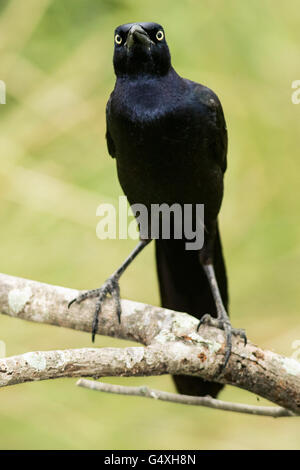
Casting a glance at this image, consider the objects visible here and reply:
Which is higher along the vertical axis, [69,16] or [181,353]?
[69,16]

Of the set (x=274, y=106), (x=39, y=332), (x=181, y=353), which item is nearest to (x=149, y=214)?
(x=181, y=353)

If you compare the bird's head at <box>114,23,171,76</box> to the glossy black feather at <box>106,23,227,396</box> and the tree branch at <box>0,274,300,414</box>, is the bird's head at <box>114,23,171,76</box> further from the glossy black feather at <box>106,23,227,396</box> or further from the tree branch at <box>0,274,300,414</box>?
the tree branch at <box>0,274,300,414</box>

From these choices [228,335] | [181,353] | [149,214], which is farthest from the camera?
[149,214]

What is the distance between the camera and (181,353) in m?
2.48

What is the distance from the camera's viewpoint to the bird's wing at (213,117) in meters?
3.01

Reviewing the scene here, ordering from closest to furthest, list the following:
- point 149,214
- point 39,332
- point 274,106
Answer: point 149,214 < point 39,332 < point 274,106

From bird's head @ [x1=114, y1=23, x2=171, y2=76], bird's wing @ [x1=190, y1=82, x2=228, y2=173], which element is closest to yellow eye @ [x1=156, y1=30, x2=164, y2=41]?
bird's head @ [x1=114, y1=23, x2=171, y2=76]

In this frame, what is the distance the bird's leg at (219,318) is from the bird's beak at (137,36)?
1123 millimetres

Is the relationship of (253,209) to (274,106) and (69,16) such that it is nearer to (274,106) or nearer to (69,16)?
(274,106)

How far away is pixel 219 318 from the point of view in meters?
3.11

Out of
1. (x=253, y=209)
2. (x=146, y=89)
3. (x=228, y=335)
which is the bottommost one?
(x=228, y=335)

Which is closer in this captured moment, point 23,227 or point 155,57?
point 155,57

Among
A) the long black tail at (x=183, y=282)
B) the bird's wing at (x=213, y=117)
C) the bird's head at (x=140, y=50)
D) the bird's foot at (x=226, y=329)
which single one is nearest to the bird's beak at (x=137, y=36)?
the bird's head at (x=140, y=50)

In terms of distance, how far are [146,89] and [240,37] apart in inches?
59.7
